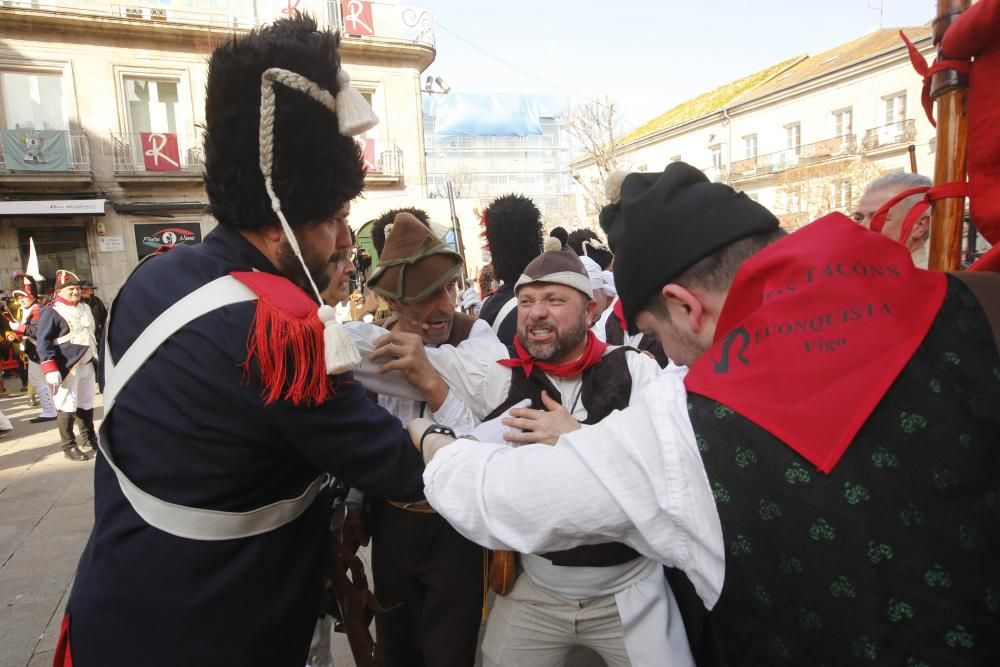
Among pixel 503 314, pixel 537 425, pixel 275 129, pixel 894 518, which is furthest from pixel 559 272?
pixel 894 518

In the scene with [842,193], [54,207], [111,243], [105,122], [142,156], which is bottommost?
[111,243]

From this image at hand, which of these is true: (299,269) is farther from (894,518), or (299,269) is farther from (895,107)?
(895,107)

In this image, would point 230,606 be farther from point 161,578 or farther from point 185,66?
point 185,66

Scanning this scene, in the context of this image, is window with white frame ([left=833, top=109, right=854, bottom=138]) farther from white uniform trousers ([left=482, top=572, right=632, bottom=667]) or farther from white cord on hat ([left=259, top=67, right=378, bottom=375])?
white cord on hat ([left=259, top=67, right=378, bottom=375])

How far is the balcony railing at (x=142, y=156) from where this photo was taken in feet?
51.6

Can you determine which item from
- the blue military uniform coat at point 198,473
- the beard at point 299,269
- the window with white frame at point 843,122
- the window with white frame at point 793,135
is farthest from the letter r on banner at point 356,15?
the window with white frame at point 843,122

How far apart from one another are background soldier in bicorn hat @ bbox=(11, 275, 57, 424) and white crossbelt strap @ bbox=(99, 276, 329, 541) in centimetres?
941

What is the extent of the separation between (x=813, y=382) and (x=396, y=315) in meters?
1.80

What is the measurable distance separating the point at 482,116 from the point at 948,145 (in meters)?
42.8

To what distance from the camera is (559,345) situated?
6.81 ft

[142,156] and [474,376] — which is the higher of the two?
[142,156]

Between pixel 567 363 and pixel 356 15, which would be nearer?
pixel 567 363

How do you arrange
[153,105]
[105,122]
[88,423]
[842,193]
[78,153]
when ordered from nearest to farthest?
[88,423] < [78,153] < [105,122] < [153,105] < [842,193]

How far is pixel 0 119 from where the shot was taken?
14.9 meters
